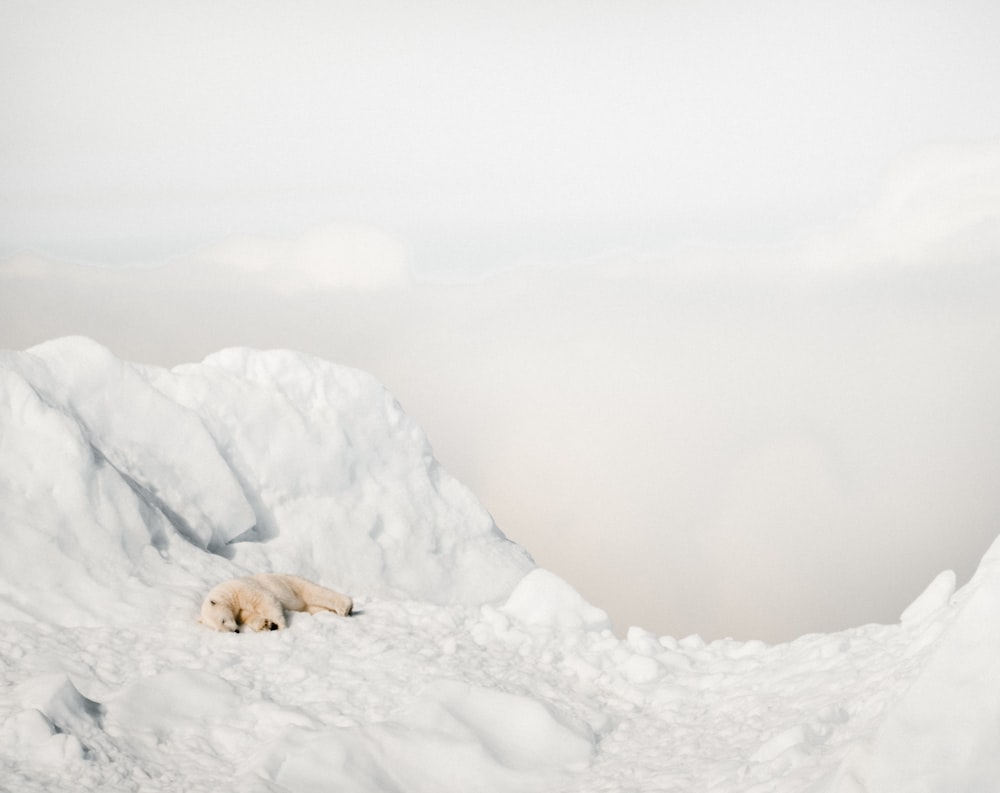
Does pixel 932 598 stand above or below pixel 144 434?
below

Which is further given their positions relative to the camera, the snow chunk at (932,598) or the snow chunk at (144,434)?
the snow chunk at (144,434)

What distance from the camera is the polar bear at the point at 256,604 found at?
7891 mm

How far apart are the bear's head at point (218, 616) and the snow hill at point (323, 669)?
0.08 m

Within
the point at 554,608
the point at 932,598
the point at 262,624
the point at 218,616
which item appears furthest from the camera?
the point at 554,608

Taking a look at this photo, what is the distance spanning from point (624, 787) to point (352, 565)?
6.92 metres

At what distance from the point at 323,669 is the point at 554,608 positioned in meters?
2.20

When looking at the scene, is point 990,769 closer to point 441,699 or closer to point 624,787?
point 624,787

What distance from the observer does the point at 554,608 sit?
28.5ft

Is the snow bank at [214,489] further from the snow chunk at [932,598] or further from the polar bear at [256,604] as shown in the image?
the snow chunk at [932,598]

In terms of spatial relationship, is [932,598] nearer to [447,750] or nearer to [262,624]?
[447,750]

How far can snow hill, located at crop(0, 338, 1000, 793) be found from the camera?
5254 millimetres

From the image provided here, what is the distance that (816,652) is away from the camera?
7.32 meters

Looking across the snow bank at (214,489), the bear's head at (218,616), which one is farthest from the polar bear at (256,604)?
the snow bank at (214,489)

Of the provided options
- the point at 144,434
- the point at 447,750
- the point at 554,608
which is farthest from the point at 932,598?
the point at 144,434
